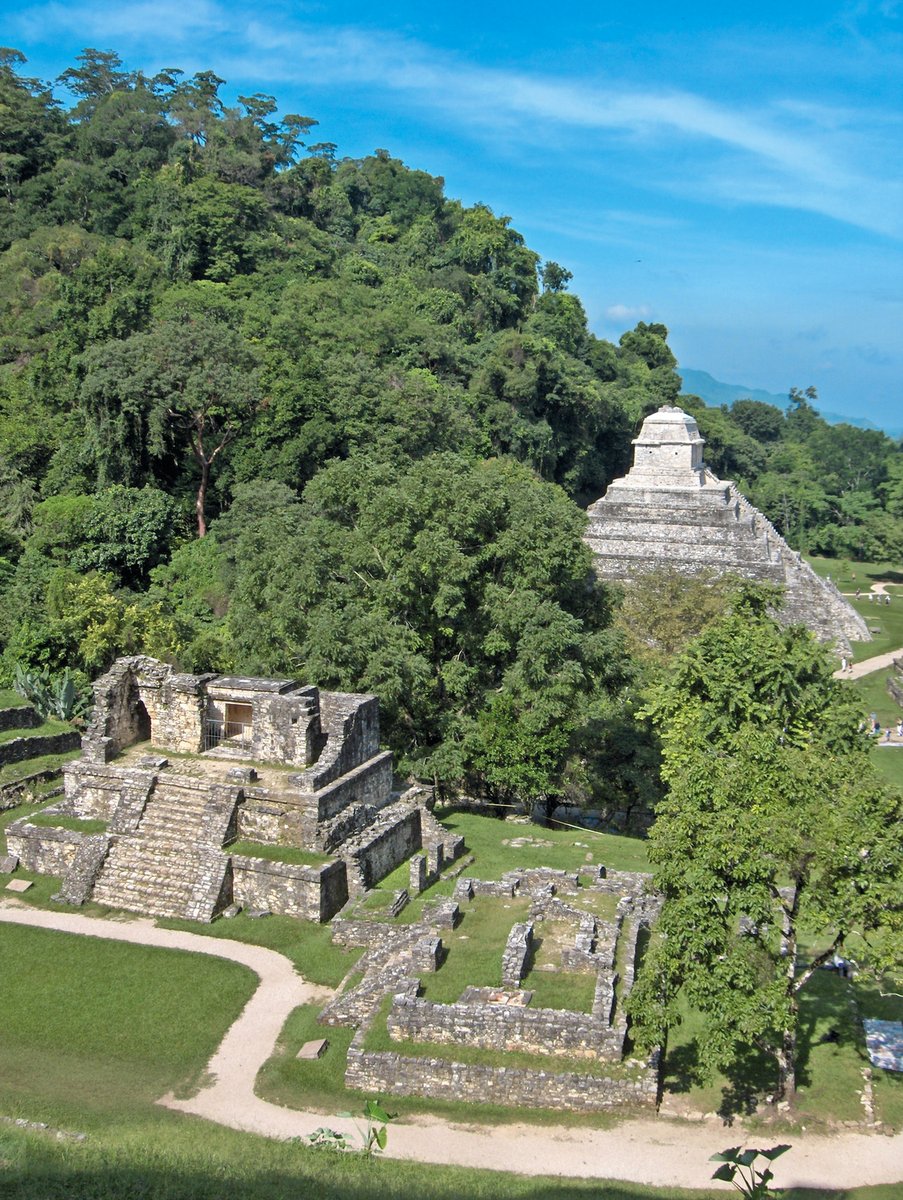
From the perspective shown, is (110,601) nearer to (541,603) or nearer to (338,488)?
(338,488)

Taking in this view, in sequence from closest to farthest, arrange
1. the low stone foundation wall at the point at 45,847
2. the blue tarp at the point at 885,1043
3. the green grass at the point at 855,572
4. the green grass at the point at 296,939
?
1. the blue tarp at the point at 885,1043
2. the green grass at the point at 296,939
3. the low stone foundation wall at the point at 45,847
4. the green grass at the point at 855,572

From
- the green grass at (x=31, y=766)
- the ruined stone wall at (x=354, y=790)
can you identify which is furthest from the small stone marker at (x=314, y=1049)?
the green grass at (x=31, y=766)

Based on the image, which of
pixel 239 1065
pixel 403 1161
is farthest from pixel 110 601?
pixel 403 1161

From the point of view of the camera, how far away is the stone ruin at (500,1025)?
42.5 ft

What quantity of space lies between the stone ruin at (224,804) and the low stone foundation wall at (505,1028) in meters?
3.78

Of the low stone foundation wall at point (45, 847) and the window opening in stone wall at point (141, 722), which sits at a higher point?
the window opening in stone wall at point (141, 722)

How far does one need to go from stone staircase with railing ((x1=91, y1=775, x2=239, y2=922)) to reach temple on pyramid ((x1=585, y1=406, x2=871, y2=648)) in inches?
1007

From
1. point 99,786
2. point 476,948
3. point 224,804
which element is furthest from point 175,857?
point 476,948

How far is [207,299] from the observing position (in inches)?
1906

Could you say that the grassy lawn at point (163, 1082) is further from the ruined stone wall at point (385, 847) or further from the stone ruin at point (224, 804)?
the ruined stone wall at point (385, 847)

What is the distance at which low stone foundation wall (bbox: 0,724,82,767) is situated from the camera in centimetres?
2258

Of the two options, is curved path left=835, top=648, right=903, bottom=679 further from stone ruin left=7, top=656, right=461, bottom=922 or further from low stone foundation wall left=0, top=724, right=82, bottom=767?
low stone foundation wall left=0, top=724, right=82, bottom=767

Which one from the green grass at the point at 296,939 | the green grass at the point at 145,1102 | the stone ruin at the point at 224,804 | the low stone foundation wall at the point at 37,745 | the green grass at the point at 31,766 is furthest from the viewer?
the low stone foundation wall at the point at 37,745

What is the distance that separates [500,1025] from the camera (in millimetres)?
13578
